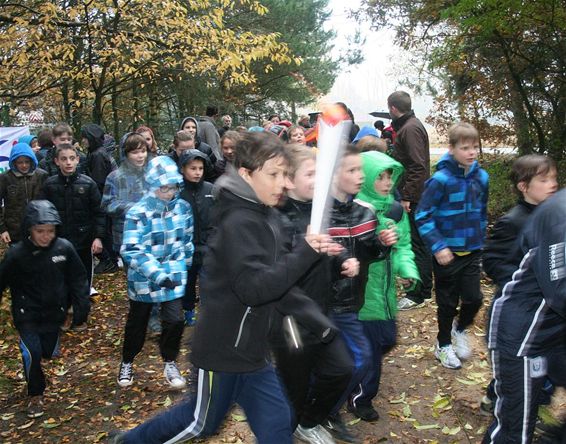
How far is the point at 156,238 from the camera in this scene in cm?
475

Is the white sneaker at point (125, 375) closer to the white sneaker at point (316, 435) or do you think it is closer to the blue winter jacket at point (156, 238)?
the blue winter jacket at point (156, 238)

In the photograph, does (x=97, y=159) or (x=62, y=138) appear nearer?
(x=62, y=138)

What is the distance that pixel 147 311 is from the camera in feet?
16.1

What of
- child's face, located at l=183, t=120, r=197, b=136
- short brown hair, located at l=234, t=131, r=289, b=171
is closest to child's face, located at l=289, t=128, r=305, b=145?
child's face, located at l=183, t=120, r=197, b=136

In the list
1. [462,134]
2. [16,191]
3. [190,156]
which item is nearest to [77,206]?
[16,191]

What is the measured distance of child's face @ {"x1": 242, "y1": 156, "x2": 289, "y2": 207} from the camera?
2963 mm

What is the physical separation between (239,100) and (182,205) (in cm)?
2083

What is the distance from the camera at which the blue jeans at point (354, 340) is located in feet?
12.6

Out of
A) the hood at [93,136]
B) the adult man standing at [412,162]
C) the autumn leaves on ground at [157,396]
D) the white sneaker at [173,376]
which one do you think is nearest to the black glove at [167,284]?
the white sneaker at [173,376]

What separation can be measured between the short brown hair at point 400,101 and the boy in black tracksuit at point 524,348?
3.78 meters

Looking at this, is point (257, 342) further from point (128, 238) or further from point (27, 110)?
point (27, 110)

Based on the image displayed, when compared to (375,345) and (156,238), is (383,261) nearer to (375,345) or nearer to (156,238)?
(375,345)

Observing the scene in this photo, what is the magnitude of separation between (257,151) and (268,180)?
0.16 metres

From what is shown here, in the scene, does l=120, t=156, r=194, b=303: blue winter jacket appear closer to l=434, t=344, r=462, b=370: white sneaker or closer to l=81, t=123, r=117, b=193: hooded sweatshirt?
l=434, t=344, r=462, b=370: white sneaker
